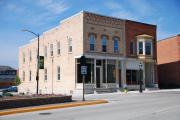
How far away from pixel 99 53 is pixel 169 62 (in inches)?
658

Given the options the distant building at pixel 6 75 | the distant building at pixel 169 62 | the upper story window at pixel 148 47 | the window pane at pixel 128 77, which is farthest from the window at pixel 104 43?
the distant building at pixel 6 75

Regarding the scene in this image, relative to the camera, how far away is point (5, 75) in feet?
314

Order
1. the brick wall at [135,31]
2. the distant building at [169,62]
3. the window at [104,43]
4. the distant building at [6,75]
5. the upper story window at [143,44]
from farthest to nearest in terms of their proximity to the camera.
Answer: the distant building at [6,75]
the distant building at [169,62]
the upper story window at [143,44]
the brick wall at [135,31]
the window at [104,43]

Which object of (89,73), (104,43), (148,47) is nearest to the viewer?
(89,73)

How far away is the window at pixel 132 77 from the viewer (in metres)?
40.6

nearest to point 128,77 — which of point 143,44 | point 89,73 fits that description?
point 143,44

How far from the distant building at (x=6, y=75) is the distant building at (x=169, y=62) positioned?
4956 cm

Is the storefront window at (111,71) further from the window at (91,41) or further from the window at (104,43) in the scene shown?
the window at (91,41)

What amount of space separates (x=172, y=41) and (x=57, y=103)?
32097 millimetres

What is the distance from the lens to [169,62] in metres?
49.6

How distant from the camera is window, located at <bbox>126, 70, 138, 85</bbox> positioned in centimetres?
4056

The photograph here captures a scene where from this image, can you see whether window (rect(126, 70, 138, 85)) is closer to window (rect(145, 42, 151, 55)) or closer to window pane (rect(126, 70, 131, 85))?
window pane (rect(126, 70, 131, 85))

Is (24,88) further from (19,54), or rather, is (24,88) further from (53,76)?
(53,76)

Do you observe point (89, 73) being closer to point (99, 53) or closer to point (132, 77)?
point (99, 53)
